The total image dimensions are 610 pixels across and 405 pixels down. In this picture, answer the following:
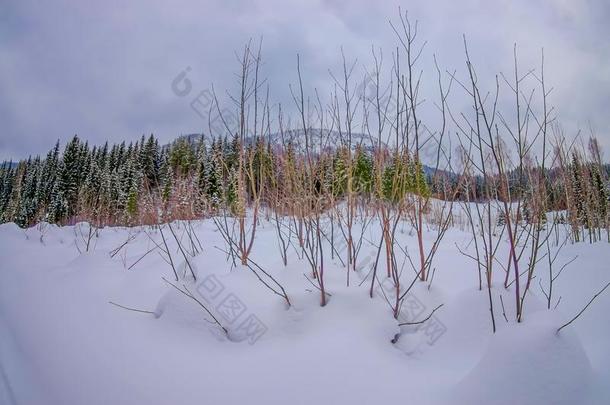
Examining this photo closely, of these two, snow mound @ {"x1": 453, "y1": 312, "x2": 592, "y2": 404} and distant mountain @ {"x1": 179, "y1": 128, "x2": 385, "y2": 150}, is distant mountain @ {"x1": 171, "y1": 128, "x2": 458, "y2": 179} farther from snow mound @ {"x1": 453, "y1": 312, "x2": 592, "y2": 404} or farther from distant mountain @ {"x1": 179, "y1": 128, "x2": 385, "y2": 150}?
snow mound @ {"x1": 453, "y1": 312, "x2": 592, "y2": 404}

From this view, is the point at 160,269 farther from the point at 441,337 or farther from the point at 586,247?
the point at 586,247

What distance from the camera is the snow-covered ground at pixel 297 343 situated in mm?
1000

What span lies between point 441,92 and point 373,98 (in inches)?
16.8

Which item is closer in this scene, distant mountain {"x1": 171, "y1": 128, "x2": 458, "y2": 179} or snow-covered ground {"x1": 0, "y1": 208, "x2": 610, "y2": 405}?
snow-covered ground {"x1": 0, "y1": 208, "x2": 610, "y2": 405}

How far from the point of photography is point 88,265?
97.3 inches

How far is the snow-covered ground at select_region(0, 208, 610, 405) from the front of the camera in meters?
1.00

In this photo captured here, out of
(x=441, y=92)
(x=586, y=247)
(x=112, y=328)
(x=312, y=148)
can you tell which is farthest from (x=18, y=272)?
(x=586, y=247)

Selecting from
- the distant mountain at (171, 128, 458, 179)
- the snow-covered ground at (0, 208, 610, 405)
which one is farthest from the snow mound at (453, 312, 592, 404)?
the distant mountain at (171, 128, 458, 179)

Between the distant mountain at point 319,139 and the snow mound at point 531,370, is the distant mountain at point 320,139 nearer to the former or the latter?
the distant mountain at point 319,139

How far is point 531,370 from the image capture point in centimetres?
95

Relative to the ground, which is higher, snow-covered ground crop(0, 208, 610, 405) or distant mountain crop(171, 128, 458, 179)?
distant mountain crop(171, 128, 458, 179)

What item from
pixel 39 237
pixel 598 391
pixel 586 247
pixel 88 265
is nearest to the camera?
pixel 598 391

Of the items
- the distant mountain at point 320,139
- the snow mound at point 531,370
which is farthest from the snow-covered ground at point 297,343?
the distant mountain at point 320,139

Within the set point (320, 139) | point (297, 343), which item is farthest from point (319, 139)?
point (297, 343)
